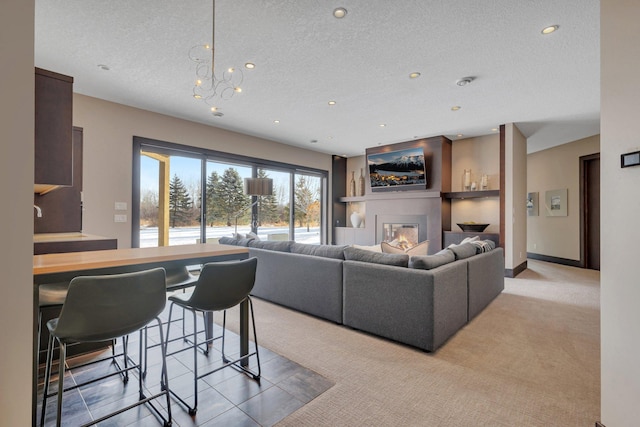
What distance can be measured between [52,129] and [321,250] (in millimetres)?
2419

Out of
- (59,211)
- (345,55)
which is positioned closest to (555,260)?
(345,55)

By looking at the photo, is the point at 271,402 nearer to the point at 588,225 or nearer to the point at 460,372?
the point at 460,372

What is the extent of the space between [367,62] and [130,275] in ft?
9.89

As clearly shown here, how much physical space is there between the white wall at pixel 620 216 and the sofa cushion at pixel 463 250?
1606mm

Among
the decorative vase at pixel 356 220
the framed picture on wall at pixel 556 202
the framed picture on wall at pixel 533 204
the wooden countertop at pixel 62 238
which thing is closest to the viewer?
the wooden countertop at pixel 62 238

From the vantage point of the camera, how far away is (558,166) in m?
6.86

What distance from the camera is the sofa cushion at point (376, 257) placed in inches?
105

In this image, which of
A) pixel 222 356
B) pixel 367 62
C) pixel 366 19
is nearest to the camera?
pixel 222 356

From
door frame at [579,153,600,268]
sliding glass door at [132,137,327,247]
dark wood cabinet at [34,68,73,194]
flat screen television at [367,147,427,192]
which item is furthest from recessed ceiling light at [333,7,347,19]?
door frame at [579,153,600,268]

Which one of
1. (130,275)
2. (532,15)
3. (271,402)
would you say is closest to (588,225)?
(532,15)

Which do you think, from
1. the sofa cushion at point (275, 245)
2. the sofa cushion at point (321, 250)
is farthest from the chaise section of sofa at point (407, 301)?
the sofa cushion at point (275, 245)

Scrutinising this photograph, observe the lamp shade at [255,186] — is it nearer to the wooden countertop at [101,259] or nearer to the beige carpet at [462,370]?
the beige carpet at [462,370]

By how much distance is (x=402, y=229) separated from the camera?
274 inches

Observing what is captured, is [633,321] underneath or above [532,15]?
underneath
